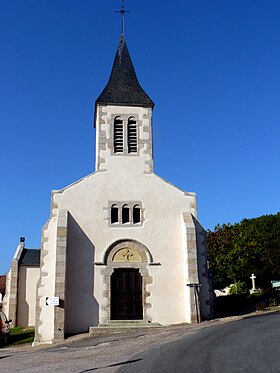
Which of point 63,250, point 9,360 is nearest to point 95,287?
point 63,250

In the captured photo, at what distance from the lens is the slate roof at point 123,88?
22797 millimetres

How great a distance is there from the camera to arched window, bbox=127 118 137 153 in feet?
72.6

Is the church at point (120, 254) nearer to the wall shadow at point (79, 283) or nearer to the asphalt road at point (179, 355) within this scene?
the wall shadow at point (79, 283)

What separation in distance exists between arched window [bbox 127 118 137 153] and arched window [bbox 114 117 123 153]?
1.22 feet

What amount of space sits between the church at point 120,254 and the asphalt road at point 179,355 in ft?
11.4

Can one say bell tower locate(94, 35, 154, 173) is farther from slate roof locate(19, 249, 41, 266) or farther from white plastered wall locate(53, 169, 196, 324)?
slate roof locate(19, 249, 41, 266)

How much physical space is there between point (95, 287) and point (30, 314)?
43.8ft

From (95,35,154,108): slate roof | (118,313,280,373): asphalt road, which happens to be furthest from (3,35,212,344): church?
(118,313,280,373): asphalt road

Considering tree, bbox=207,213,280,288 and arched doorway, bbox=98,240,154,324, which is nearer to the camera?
arched doorway, bbox=98,240,154,324

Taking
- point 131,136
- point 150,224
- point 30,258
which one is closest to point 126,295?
point 150,224

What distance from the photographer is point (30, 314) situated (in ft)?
99.2

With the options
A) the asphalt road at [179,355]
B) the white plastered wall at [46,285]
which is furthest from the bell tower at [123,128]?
the asphalt road at [179,355]

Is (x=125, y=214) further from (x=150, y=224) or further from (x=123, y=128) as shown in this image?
(x=123, y=128)

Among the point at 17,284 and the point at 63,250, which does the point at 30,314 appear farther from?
the point at 63,250
